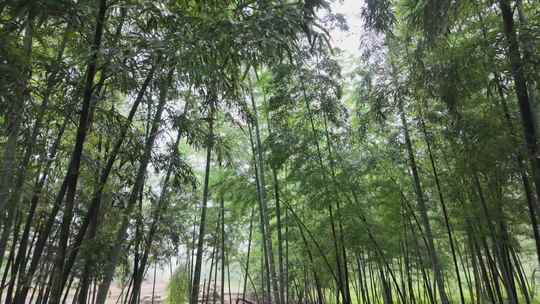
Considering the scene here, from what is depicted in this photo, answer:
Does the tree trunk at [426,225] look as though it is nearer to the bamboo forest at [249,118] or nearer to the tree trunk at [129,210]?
the bamboo forest at [249,118]

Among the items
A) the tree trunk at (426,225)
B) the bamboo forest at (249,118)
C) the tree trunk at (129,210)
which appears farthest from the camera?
the tree trunk at (426,225)

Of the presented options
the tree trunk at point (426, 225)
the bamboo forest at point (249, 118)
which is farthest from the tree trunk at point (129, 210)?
the tree trunk at point (426, 225)

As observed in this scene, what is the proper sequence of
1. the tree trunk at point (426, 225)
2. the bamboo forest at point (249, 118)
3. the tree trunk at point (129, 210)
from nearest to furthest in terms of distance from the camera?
the bamboo forest at point (249, 118)
the tree trunk at point (129, 210)
the tree trunk at point (426, 225)

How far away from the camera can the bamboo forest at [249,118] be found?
6.80 ft

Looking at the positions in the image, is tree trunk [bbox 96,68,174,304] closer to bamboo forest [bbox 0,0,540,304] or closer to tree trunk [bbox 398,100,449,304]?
bamboo forest [bbox 0,0,540,304]

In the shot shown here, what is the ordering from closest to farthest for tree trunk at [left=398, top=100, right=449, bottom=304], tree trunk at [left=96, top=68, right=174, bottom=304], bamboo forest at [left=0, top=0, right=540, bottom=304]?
bamboo forest at [left=0, top=0, right=540, bottom=304]
tree trunk at [left=96, top=68, right=174, bottom=304]
tree trunk at [left=398, top=100, right=449, bottom=304]

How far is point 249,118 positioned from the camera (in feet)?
12.9

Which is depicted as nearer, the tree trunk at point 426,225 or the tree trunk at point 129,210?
the tree trunk at point 129,210

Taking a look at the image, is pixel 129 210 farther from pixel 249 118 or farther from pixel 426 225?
pixel 426 225

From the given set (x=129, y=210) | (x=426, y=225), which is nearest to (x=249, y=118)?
(x=129, y=210)

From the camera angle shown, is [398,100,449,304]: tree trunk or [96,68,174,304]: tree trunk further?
[398,100,449,304]: tree trunk

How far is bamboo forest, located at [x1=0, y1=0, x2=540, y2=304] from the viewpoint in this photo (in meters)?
2.07

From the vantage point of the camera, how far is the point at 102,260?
2963 millimetres

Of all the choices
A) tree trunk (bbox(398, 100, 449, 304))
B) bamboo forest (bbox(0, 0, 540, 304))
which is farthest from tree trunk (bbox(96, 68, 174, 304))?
tree trunk (bbox(398, 100, 449, 304))
